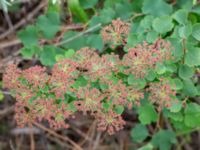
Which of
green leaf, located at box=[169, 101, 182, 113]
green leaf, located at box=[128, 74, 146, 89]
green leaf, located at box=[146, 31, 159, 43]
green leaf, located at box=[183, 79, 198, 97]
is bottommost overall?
green leaf, located at box=[169, 101, 182, 113]

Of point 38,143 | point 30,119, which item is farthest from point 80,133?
point 30,119

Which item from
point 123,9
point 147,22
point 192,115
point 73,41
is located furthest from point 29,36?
point 192,115

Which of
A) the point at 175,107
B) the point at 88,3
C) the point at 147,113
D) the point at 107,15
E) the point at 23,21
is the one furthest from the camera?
the point at 23,21

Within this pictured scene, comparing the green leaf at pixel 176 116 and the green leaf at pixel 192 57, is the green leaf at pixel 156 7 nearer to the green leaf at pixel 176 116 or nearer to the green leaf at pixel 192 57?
the green leaf at pixel 192 57

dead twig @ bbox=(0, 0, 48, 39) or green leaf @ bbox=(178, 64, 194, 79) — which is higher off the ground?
dead twig @ bbox=(0, 0, 48, 39)

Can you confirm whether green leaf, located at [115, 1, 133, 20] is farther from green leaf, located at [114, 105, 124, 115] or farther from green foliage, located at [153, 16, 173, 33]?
green leaf, located at [114, 105, 124, 115]

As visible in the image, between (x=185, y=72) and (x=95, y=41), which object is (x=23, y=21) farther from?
(x=185, y=72)

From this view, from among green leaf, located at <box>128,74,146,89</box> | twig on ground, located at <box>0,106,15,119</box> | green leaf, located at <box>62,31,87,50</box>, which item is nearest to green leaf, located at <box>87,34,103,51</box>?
green leaf, located at <box>62,31,87,50</box>
